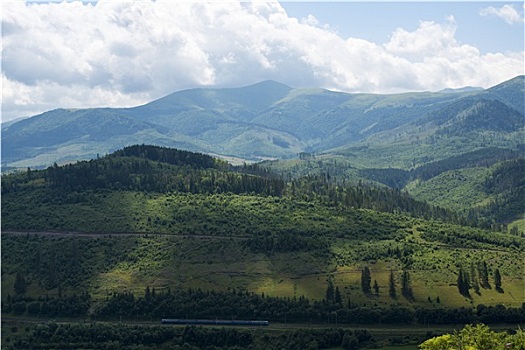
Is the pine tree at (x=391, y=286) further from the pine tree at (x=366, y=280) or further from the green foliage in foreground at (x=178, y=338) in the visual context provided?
the green foliage in foreground at (x=178, y=338)

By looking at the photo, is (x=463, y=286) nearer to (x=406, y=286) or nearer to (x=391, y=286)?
(x=406, y=286)

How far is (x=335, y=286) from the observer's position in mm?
191750

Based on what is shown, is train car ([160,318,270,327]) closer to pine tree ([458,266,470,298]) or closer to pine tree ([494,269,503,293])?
pine tree ([458,266,470,298])

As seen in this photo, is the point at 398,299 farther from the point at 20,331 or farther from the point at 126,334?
the point at 20,331

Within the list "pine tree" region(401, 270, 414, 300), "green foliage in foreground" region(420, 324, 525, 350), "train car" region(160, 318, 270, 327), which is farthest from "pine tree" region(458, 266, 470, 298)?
"green foliage in foreground" region(420, 324, 525, 350)

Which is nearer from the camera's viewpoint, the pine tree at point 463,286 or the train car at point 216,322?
the train car at point 216,322

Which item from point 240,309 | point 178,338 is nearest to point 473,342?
point 178,338

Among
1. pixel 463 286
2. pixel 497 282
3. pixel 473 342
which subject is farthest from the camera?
pixel 497 282

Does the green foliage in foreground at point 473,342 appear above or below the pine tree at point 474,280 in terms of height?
above

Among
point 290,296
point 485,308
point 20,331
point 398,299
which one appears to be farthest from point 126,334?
point 485,308

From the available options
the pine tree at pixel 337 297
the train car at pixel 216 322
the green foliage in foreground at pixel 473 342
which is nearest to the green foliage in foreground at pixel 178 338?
the train car at pixel 216 322

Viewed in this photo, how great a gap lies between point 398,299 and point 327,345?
125 feet

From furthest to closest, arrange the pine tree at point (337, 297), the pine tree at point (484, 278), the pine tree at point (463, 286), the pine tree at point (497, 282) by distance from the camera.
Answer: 1. the pine tree at point (484, 278)
2. the pine tree at point (497, 282)
3. the pine tree at point (463, 286)
4. the pine tree at point (337, 297)

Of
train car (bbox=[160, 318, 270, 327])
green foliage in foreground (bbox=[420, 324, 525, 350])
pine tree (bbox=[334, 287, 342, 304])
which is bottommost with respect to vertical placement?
train car (bbox=[160, 318, 270, 327])
